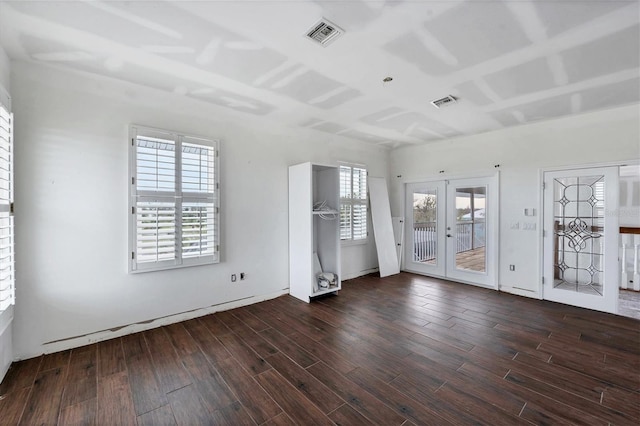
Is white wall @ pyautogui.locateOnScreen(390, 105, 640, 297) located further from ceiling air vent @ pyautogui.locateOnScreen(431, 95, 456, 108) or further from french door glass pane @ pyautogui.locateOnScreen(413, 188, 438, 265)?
ceiling air vent @ pyautogui.locateOnScreen(431, 95, 456, 108)

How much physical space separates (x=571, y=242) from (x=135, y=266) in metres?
6.02

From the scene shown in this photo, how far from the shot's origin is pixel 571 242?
162 inches

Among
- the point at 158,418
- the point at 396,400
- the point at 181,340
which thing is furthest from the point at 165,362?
the point at 396,400

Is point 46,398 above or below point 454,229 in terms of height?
below

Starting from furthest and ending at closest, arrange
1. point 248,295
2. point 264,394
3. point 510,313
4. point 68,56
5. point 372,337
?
point 248,295
point 510,313
point 372,337
point 68,56
point 264,394

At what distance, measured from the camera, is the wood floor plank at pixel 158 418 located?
6.00 ft

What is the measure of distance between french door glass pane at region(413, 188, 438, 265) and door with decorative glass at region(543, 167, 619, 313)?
183 centimetres

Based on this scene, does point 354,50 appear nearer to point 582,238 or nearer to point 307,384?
point 307,384

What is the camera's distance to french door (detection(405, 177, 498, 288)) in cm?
491

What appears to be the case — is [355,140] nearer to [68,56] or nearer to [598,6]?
[598,6]

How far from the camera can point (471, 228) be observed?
204 inches

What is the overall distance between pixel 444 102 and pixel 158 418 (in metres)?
4.31

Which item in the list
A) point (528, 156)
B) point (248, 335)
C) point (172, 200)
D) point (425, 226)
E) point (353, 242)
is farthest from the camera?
point (425, 226)

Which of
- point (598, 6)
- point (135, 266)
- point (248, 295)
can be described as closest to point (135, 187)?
point (135, 266)
